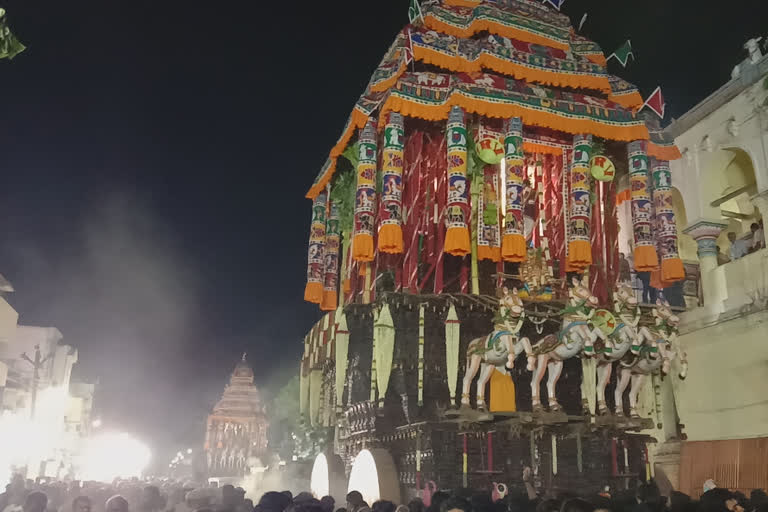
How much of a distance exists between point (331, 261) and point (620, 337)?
9362 millimetres

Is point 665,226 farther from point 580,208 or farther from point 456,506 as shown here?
point 456,506

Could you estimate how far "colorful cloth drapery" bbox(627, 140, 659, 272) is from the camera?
15266mm

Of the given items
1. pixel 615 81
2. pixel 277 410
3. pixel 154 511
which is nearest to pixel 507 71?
pixel 615 81

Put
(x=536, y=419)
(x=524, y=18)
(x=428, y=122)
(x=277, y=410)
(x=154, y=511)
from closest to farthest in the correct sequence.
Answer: (x=154, y=511), (x=536, y=419), (x=428, y=122), (x=524, y=18), (x=277, y=410)

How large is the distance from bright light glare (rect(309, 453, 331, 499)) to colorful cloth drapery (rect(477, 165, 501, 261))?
775 centimetres

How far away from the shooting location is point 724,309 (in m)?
16.2

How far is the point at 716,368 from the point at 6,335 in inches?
1550

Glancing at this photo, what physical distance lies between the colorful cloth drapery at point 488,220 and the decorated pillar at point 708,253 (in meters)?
6.04

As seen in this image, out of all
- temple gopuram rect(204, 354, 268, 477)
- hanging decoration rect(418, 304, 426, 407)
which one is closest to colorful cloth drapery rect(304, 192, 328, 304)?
hanging decoration rect(418, 304, 426, 407)

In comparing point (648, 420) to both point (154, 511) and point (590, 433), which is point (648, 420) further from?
point (154, 511)

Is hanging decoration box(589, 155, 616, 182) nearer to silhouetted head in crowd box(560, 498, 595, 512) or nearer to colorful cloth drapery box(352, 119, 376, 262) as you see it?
colorful cloth drapery box(352, 119, 376, 262)

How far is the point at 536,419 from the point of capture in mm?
12781

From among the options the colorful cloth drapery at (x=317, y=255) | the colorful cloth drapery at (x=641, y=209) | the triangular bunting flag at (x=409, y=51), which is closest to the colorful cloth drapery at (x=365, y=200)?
the triangular bunting flag at (x=409, y=51)

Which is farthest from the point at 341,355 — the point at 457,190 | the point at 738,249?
the point at 738,249
